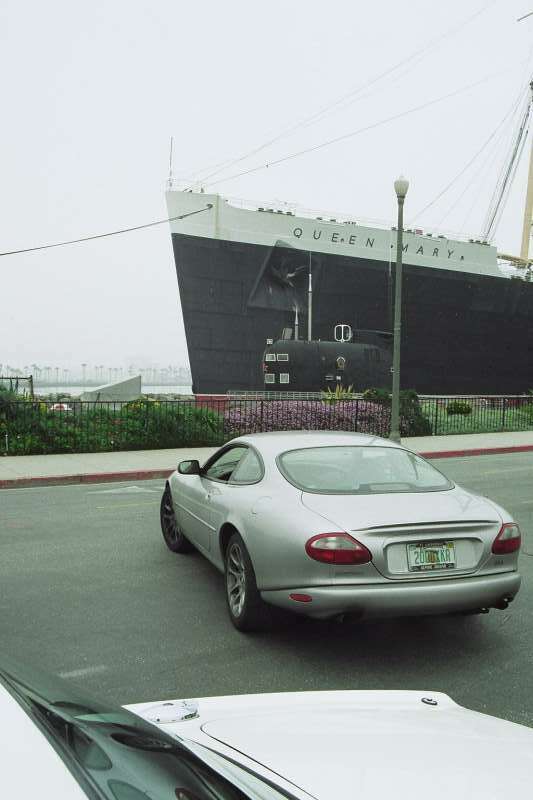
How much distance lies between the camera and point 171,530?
730 centimetres

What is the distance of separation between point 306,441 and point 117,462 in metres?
9.79

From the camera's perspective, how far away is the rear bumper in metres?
4.24

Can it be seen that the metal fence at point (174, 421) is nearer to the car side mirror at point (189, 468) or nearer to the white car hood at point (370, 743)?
the car side mirror at point (189, 468)

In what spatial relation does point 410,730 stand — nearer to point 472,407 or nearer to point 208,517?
point 208,517

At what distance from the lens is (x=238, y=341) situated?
3578cm

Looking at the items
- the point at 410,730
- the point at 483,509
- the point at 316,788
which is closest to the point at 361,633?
the point at 483,509

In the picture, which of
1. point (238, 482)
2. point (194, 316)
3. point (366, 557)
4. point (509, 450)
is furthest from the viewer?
point (194, 316)

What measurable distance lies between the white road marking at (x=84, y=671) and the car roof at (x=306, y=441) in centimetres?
193

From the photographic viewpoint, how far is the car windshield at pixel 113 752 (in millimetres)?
1214

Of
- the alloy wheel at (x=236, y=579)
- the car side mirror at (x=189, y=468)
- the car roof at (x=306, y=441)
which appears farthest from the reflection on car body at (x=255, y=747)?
the car side mirror at (x=189, y=468)

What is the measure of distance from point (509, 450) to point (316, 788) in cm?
1860

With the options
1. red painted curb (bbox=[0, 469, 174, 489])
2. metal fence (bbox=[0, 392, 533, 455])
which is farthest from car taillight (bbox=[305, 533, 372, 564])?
metal fence (bbox=[0, 392, 533, 455])

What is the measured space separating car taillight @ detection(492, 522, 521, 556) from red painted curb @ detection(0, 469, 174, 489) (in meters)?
9.38

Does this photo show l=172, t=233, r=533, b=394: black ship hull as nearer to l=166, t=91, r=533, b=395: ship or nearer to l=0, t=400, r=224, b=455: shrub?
l=166, t=91, r=533, b=395: ship
